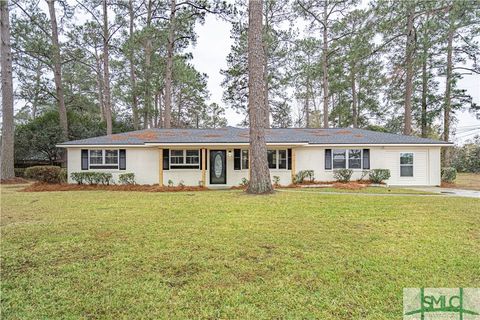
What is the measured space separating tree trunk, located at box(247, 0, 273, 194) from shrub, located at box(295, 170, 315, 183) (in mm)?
4552

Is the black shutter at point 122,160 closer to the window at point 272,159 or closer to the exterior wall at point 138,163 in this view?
the exterior wall at point 138,163

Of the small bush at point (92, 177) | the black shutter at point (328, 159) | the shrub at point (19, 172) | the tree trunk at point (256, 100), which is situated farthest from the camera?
the shrub at point (19, 172)

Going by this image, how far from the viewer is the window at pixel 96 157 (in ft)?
45.7

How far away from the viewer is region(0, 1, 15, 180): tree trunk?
47.9ft

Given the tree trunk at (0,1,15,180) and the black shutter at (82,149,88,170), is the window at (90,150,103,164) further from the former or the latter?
the tree trunk at (0,1,15,180)

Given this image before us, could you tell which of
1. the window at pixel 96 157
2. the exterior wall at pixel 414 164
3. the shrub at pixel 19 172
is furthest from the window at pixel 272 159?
the shrub at pixel 19 172

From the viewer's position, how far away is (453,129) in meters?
25.8

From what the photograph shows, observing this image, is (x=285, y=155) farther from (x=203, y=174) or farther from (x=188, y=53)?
(x=188, y=53)

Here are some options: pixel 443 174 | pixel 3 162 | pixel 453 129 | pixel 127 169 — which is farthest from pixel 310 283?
pixel 453 129

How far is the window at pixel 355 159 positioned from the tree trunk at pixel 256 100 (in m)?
6.75

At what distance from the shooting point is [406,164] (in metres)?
14.0

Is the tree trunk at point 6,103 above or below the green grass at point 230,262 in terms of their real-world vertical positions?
above

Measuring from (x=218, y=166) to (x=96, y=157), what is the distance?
6617mm

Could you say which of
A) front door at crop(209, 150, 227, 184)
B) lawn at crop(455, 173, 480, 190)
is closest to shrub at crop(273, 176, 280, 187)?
front door at crop(209, 150, 227, 184)
